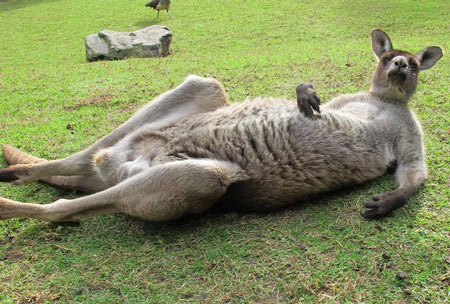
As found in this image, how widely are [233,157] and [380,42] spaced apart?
7.38ft

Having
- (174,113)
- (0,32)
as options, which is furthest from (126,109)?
(0,32)

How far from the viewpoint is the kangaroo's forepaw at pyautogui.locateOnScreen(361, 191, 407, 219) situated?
9.21 ft

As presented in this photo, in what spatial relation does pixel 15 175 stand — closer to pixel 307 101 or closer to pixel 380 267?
pixel 307 101

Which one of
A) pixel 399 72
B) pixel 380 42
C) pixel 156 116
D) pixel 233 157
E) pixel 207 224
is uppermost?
pixel 380 42

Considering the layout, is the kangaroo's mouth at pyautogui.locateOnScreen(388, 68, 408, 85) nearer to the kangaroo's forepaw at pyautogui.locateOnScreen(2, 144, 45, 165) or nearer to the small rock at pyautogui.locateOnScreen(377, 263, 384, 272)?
the small rock at pyautogui.locateOnScreen(377, 263, 384, 272)

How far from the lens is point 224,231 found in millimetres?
2889

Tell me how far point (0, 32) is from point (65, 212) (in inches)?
410

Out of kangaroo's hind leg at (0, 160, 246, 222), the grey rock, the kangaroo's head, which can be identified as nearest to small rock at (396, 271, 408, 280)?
kangaroo's hind leg at (0, 160, 246, 222)

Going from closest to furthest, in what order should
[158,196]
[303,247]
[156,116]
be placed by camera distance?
[303,247] < [158,196] < [156,116]

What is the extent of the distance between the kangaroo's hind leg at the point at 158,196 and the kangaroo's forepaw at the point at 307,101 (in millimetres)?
804

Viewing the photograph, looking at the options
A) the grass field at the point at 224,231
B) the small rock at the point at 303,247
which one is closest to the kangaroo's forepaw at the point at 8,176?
the grass field at the point at 224,231

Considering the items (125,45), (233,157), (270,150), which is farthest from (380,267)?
(125,45)

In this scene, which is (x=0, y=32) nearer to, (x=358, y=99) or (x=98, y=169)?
(x=98, y=169)

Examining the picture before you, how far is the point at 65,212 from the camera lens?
2.96 m
